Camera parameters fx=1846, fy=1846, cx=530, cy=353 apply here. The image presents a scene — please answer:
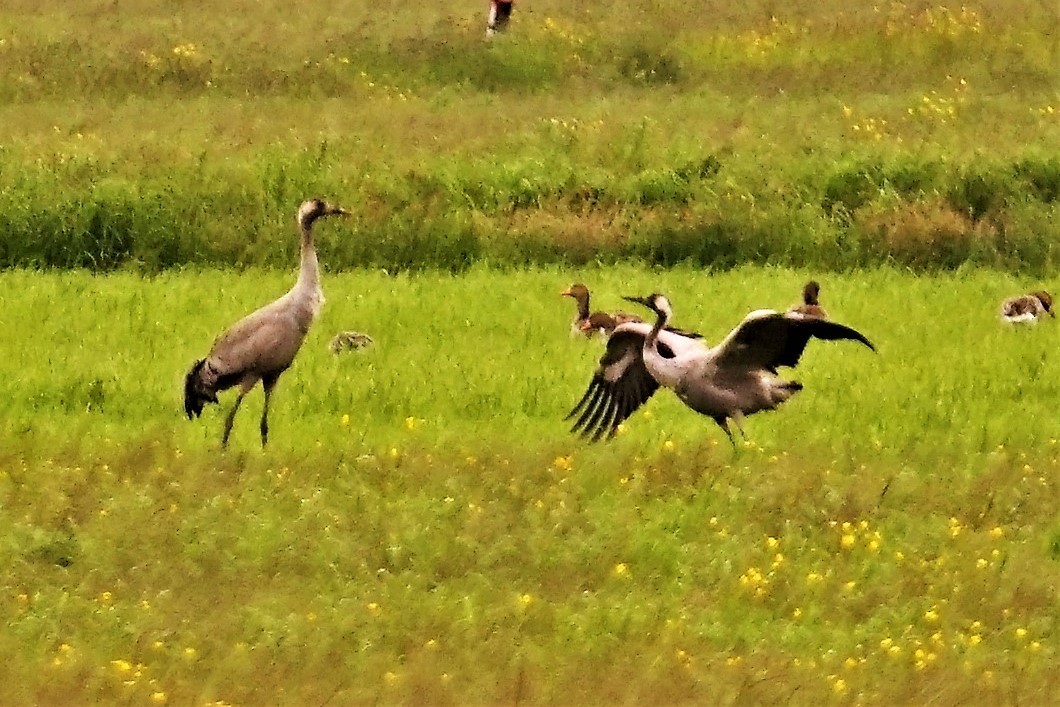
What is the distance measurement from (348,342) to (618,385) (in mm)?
3110

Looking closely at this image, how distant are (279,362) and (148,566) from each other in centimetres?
231

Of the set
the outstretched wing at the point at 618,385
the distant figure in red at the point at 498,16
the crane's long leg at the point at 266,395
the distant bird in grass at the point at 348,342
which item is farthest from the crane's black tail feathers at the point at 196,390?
the distant figure in red at the point at 498,16

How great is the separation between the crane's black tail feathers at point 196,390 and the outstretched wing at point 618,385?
2.29m

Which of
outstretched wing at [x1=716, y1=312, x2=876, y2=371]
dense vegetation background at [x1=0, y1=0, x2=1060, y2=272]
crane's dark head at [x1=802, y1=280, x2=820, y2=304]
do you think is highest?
outstretched wing at [x1=716, y1=312, x2=876, y2=371]

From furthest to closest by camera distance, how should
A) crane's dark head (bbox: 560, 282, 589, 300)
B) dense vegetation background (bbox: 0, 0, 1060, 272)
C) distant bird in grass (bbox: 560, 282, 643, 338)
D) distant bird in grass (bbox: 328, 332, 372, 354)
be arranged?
dense vegetation background (bbox: 0, 0, 1060, 272) < crane's dark head (bbox: 560, 282, 589, 300) < distant bird in grass (bbox: 560, 282, 643, 338) < distant bird in grass (bbox: 328, 332, 372, 354)

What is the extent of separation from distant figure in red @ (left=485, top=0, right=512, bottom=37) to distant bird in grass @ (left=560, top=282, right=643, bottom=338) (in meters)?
13.3

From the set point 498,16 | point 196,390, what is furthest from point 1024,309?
point 498,16

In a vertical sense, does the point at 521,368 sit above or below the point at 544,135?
above

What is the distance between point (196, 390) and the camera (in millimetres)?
11727

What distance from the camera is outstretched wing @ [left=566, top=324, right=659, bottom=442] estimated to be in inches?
460

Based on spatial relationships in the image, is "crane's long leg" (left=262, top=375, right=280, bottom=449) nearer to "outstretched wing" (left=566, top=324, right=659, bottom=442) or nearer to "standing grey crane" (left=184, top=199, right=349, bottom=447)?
"standing grey crane" (left=184, top=199, right=349, bottom=447)

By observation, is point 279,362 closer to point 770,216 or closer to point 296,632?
point 296,632

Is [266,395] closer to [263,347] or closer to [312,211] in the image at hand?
[263,347]

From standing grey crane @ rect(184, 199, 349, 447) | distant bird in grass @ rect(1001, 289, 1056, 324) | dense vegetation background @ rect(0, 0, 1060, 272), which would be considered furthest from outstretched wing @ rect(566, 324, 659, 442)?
dense vegetation background @ rect(0, 0, 1060, 272)
